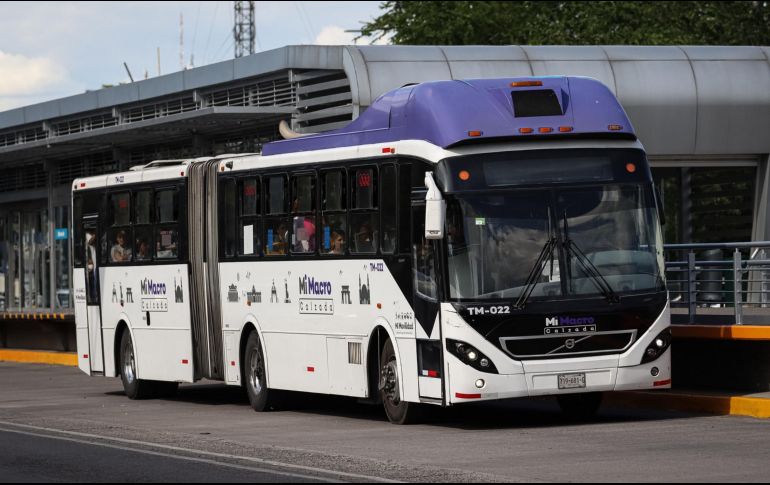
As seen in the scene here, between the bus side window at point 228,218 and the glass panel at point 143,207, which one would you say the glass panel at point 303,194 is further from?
the glass panel at point 143,207

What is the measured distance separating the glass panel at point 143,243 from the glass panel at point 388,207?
6996 millimetres

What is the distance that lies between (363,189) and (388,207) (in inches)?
28.2

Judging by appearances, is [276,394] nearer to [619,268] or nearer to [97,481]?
[619,268]

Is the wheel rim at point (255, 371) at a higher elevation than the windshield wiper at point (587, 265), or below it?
below

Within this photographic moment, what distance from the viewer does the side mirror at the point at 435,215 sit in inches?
675

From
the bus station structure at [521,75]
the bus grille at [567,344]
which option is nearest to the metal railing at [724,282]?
the bus grille at [567,344]

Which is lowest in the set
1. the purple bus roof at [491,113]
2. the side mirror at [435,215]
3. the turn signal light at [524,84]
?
the side mirror at [435,215]

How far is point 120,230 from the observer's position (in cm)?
2569

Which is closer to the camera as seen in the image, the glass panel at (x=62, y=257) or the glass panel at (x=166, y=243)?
the glass panel at (x=166, y=243)

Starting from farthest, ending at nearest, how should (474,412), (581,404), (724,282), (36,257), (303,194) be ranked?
1. (36,257)
2. (303,194)
3. (474,412)
4. (724,282)
5. (581,404)

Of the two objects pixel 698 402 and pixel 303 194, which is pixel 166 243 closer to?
pixel 303 194

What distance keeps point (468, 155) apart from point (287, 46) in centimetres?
1455

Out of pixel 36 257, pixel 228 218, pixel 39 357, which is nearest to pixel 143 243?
pixel 228 218

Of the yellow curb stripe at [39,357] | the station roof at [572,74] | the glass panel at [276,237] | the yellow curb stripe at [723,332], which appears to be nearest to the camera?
the yellow curb stripe at [723,332]
